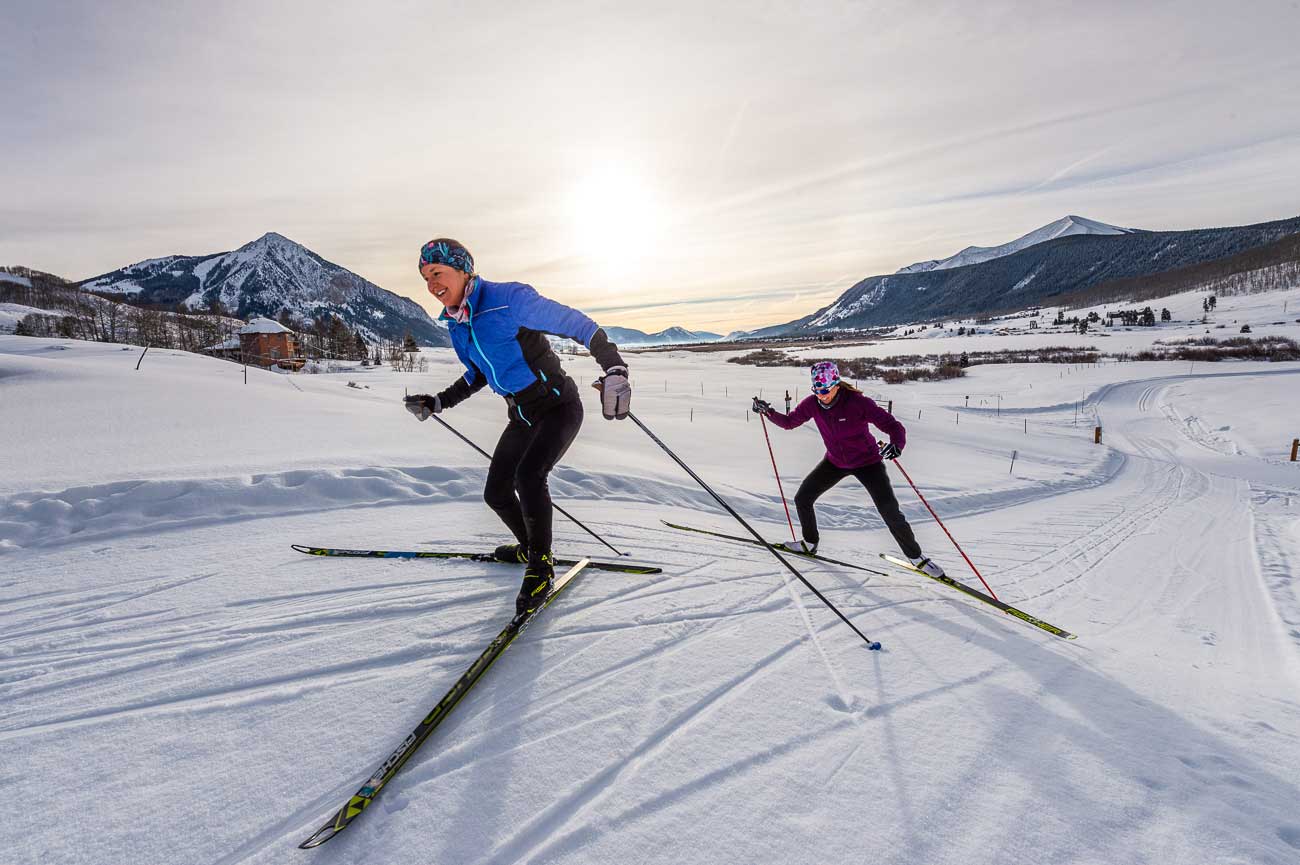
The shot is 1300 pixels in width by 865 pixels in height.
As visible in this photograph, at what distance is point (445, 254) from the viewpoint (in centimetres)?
333

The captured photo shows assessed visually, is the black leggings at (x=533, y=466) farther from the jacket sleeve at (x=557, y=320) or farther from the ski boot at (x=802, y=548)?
the ski boot at (x=802, y=548)

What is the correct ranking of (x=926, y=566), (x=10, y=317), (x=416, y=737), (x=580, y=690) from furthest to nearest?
(x=10, y=317), (x=926, y=566), (x=580, y=690), (x=416, y=737)

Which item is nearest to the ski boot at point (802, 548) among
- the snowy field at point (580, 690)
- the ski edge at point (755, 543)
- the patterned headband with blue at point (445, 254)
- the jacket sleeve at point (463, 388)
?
the ski edge at point (755, 543)

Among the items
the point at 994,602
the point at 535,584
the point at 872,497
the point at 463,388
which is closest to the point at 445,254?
the point at 463,388

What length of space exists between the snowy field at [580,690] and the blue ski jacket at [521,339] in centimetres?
147

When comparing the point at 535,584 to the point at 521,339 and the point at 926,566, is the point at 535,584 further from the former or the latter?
the point at 926,566

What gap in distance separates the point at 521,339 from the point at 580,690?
7.19 ft

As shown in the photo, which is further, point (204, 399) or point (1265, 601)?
point (204, 399)

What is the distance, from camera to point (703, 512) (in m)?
7.14

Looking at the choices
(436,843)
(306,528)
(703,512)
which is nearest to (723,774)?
(436,843)

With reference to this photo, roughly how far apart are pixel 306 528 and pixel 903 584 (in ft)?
18.3

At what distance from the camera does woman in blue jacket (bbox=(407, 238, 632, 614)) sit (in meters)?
3.35

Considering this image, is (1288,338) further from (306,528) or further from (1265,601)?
(306,528)

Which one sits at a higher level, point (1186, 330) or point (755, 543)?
point (1186, 330)
